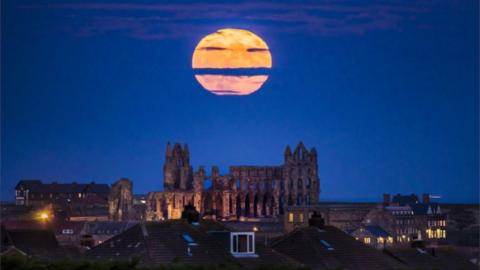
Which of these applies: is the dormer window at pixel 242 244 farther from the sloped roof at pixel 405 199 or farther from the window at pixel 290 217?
the sloped roof at pixel 405 199

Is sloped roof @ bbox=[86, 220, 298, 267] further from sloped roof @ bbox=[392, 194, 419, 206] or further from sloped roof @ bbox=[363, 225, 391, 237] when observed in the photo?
sloped roof @ bbox=[392, 194, 419, 206]

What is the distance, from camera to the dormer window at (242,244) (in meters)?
52.0

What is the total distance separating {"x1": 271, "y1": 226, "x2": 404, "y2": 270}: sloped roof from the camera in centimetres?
5569

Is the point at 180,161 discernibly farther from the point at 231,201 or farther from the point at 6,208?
the point at 6,208

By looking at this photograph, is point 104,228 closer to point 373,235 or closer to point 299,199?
point 373,235

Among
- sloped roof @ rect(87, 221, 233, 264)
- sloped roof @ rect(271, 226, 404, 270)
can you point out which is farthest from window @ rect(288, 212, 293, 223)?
sloped roof @ rect(87, 221, 233, 264)

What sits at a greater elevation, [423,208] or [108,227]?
[423,208]

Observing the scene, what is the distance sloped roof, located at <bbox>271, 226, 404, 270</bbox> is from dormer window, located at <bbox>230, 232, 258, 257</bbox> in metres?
2.96

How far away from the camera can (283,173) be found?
619 ft

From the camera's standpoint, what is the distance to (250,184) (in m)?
185

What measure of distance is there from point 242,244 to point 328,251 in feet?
16.6

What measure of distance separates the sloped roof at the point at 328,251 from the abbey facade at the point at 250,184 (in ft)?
374

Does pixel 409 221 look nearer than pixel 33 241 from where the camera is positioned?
No

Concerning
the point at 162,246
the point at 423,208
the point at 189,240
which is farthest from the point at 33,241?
the point at 423,208
